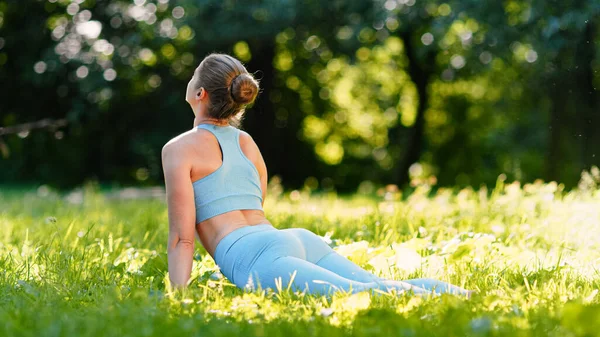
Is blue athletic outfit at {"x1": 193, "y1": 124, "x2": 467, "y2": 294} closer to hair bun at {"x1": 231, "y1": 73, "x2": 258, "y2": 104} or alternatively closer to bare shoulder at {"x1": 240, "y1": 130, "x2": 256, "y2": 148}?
bare shoulder at {"x1": 240, "y1": 130, "x2": 256, "y2": 148}

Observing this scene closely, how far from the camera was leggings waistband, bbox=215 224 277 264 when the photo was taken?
3867mm

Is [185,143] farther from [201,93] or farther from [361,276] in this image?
[361,276]

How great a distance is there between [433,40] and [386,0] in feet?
4.80

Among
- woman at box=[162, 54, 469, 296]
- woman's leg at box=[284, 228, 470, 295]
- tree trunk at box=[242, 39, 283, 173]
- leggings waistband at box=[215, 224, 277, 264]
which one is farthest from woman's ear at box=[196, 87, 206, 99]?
tree trunk at box=[242, 39, 283, 173]

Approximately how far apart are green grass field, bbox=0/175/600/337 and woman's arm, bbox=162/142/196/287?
0.43 ft

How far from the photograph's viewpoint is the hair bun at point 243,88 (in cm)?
396

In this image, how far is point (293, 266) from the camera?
143 inches

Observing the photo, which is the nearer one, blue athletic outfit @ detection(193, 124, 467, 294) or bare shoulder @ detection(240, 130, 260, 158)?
blue athletic outfit @ detection(193, 124, 467, 294)

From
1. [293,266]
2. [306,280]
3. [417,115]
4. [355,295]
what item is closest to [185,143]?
[293,266]

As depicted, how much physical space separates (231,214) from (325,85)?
18749 mm

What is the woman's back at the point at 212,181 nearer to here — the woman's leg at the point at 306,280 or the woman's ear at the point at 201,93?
the woman's ear at the point at 201,93

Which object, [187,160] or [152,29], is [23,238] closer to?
[187,160]

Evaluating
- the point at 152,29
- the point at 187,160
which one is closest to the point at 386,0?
the point at 152,29

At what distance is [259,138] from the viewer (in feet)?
61.4
